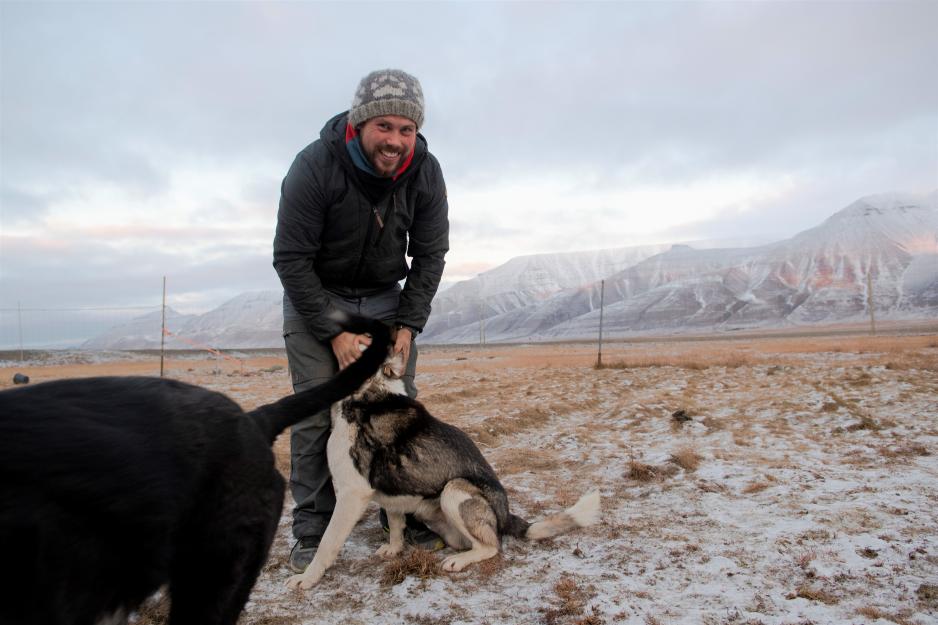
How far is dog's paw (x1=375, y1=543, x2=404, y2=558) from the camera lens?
3.91m

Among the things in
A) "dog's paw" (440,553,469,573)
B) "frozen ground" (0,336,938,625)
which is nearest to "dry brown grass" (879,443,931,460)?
"frozen ground" (0,336,938,625)

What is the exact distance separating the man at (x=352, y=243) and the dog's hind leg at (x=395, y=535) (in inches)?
6.4

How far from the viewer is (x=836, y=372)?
41.3ft

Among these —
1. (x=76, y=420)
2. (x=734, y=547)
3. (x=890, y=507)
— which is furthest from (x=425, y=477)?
(x=890, y=507)

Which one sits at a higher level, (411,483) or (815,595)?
(411,483)

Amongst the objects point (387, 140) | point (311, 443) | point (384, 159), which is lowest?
point (311, 443)

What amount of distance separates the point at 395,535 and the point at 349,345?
4.58ft

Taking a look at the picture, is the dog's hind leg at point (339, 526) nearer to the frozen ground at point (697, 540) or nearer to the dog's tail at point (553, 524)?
the frozen ground at point (697, 540)

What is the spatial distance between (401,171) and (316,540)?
8.64ft

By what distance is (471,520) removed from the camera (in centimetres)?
366

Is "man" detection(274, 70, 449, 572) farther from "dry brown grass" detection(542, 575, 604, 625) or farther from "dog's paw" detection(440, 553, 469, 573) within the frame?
"dry brown grass" detection(542, 575, 604, 625)

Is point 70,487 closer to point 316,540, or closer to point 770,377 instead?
point 316,540

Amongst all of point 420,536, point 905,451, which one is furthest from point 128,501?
point 905,451

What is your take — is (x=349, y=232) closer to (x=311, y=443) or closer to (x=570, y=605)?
(x=311, y=443)
